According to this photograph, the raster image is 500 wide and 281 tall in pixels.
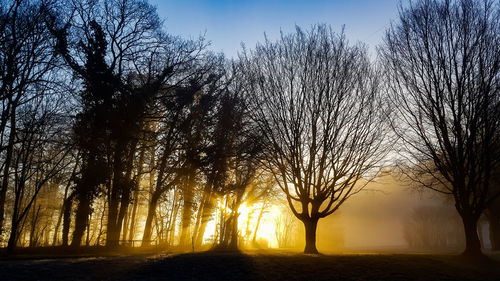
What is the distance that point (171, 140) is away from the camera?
79.9ft

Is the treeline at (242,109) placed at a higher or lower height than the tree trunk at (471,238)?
higher

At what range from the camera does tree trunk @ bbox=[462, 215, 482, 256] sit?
1500cm

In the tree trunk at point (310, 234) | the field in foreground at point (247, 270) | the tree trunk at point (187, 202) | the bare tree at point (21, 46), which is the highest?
the bare tree at point (21, 46)

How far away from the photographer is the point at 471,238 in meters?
15.1

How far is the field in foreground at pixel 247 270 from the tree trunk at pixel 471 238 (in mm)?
2477

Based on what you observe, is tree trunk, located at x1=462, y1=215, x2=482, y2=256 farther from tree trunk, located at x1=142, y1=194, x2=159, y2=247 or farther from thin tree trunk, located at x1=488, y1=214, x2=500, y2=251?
tree trunk, located at x1=142, y1=194, x2=159, y2=247

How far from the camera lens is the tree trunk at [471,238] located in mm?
15000

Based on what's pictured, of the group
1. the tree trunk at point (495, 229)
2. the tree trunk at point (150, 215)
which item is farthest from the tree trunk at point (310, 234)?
the tree trunk at point (495, 229)

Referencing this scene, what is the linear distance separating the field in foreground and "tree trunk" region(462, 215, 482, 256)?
2.48 meters

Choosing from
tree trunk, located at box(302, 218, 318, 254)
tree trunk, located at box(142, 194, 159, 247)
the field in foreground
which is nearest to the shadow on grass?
the field in foreground

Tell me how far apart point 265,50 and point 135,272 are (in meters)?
12.5

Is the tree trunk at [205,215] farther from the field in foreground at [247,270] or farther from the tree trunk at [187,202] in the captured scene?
the field in foreground at [247,270]

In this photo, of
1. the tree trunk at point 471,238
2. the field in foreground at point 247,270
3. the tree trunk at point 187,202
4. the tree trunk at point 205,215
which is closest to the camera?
the field in foreground at point 247,270

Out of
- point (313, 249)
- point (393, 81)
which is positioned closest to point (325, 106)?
point (393, 81)
